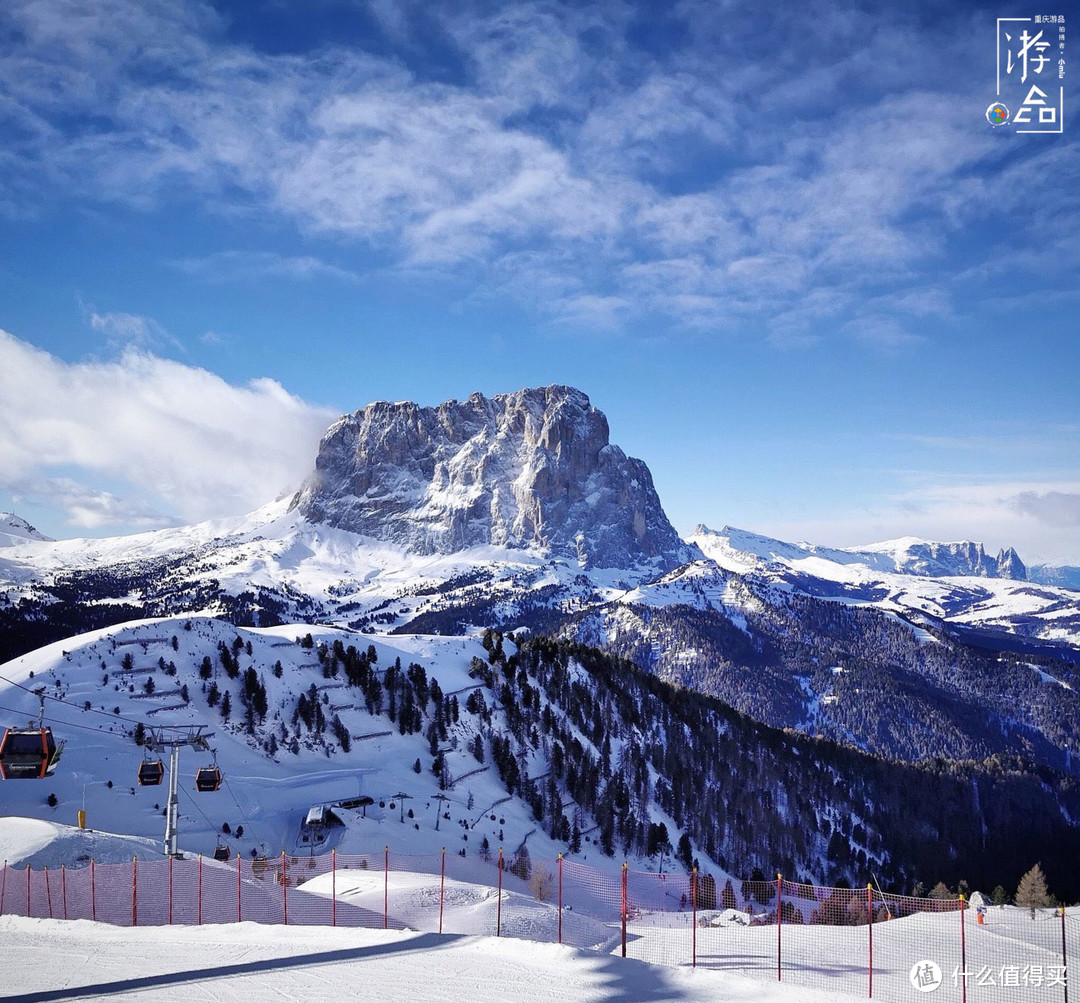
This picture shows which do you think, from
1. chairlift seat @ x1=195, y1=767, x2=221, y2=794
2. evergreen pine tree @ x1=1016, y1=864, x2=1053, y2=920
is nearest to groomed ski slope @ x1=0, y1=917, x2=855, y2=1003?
chairlift seat @ x1=195, y1=767, x2=221, y2=794

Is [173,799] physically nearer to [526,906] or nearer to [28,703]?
[526,906]

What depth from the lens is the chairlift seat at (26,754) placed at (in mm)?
35656

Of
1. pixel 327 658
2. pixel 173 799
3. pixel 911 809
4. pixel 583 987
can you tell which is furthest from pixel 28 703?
pixel 911 809

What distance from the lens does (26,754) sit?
118 feet

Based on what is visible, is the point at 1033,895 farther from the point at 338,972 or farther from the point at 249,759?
the point at 249,759

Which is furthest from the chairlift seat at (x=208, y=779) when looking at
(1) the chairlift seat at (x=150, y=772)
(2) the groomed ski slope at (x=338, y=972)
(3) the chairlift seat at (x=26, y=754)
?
(2) the groomed ski slope at (x=338, y=972)

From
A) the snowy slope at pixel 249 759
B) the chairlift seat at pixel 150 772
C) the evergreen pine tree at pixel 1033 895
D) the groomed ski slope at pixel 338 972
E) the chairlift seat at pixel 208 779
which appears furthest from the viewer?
the snowy slope at pixel 249 759

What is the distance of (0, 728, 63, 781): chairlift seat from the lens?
35.7 m

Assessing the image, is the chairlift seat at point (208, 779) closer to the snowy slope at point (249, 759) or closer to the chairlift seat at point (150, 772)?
the chairlift seat at point (150, 772)

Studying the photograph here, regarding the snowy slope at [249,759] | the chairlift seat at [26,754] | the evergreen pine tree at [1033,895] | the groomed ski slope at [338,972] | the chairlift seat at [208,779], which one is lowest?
the evergreen pine tree at [1033,895]

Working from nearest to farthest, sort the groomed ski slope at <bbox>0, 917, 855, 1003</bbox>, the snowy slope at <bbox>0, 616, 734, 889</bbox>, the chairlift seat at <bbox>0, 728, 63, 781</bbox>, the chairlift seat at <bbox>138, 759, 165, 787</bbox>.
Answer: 1. the groomed ski slope at <bbox>0, 917, 855, 1003</bbox>
2. the chairlift seat at <bbox>0, 728, 63, 781</bbox>
3. the chairlift seat at <bbox>138, 759, 165, 787</bbox>
4. the snowy slope at <bbox>0, 616, 734, 889</bbox>

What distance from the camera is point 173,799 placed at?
42.4 m

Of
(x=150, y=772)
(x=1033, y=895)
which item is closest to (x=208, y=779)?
(x=150, y=772)

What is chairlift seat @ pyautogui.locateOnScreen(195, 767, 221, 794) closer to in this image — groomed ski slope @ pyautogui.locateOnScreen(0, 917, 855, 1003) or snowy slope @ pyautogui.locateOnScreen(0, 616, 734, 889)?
groomed ski slope @ pyautogui.locateOnScreen(0, 917, 855, 1003)
